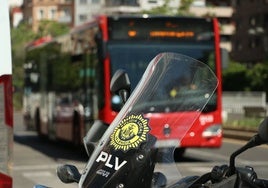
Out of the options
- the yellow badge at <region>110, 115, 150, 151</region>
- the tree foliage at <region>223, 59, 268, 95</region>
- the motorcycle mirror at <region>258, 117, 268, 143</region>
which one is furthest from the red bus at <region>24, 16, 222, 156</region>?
the tree foliage at <region>223, 59, 268, 95</region>

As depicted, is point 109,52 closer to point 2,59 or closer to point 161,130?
point 2,59

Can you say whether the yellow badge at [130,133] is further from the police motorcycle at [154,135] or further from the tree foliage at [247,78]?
the tree foliage at [247,78]

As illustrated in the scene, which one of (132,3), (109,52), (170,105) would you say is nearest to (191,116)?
(170,105)

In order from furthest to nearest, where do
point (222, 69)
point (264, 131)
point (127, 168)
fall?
1. point (222, 69)
2. point (127, 168)
3. point (264, 131)

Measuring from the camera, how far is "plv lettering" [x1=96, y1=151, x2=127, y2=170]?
3.90m

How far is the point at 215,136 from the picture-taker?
1648 centimetres

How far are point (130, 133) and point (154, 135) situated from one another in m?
0.16

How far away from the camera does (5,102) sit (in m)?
5.78

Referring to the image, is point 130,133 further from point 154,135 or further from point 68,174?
point 68,174

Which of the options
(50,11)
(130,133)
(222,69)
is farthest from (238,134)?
(50,11)

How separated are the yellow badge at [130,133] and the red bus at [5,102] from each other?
1827 mm

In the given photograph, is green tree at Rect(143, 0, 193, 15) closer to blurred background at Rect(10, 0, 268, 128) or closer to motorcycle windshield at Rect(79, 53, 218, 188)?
blurred background at Rect(10, 0, 268, 128)

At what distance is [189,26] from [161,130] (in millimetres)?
13290

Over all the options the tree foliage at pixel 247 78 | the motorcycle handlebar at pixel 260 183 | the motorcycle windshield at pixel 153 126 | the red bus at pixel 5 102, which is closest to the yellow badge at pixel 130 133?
the motorcycle windshield at pixel 153 126
